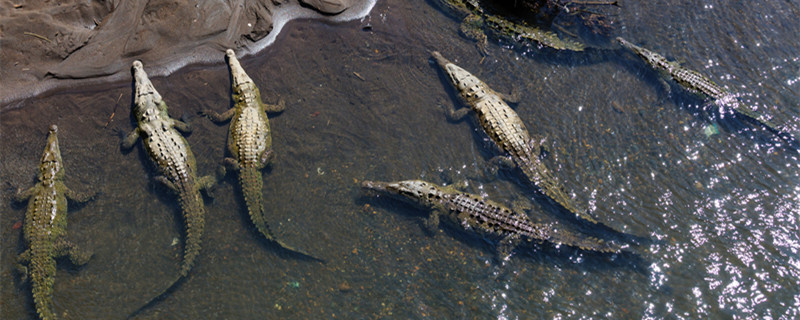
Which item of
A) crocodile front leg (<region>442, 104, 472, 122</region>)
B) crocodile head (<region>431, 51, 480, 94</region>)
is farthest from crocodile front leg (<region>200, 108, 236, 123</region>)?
crocodile head (<region>431, 51, 480, 94</region>)

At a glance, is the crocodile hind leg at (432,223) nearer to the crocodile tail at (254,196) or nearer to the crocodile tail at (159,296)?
the crocodile tail at (254,196)

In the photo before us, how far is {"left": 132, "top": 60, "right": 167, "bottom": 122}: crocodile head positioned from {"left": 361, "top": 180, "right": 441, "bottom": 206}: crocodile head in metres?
3.65

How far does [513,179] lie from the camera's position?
7199 mm

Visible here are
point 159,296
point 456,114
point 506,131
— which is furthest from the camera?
point 456,114

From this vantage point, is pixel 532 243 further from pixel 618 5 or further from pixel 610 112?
pixel 618 5

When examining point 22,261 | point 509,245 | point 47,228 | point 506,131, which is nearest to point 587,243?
point 509,245

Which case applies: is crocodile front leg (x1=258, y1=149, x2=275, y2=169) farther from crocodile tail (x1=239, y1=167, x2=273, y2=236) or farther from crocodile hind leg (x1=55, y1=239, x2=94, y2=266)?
crocodile hind leg (x1=55, y1=239, x2=94, y2=266)

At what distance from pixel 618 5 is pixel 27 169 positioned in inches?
416

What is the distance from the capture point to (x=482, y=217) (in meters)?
6.56

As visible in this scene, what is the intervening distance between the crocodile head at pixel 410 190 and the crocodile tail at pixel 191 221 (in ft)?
7.73

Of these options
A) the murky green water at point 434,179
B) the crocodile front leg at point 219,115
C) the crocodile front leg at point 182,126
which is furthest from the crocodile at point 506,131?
the crocodile front leg at point 182,126

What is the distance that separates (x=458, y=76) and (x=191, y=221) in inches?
190

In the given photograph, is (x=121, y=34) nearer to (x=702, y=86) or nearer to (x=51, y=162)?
(x=51, y=162)

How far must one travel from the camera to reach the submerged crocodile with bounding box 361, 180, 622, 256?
642 centimetres
